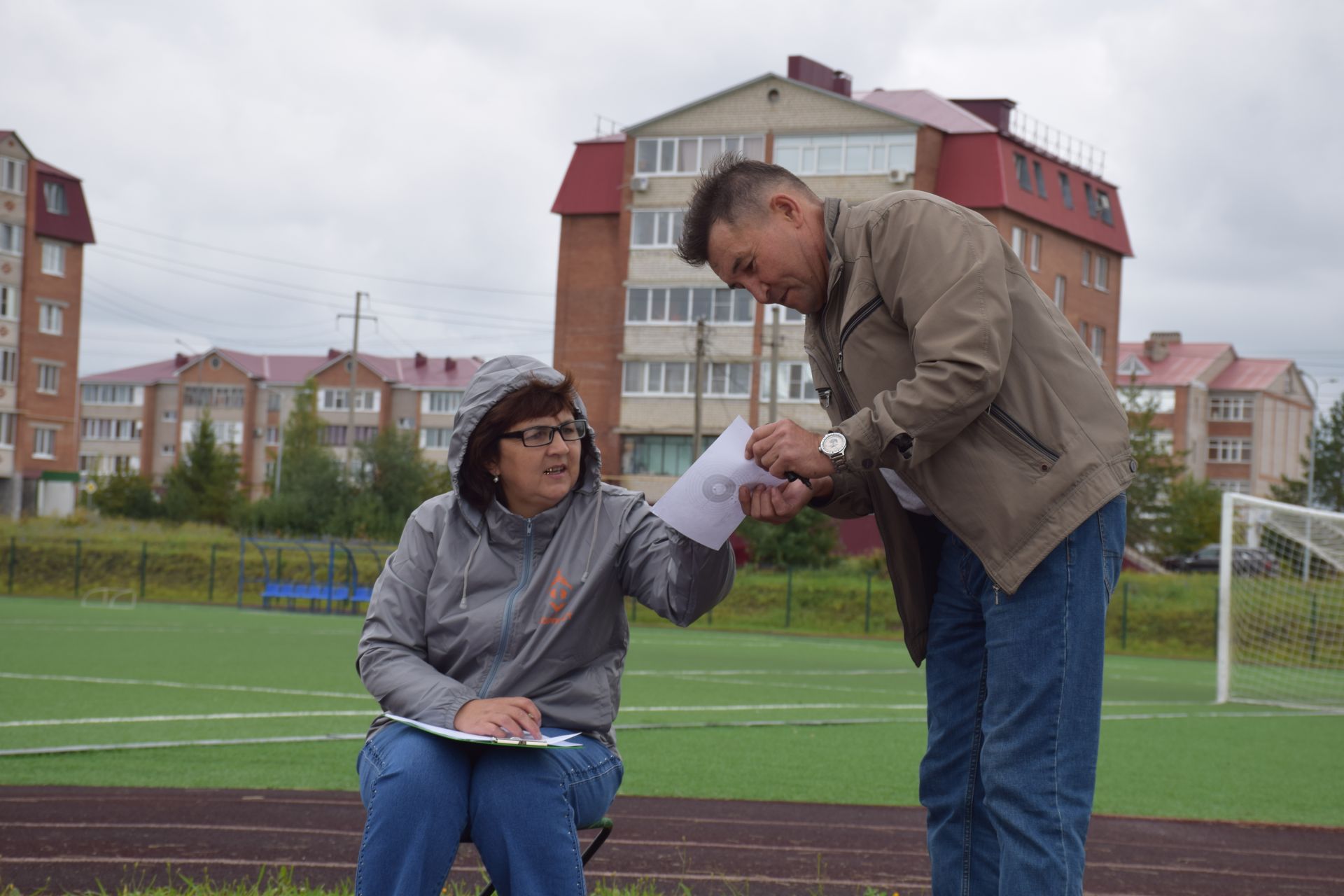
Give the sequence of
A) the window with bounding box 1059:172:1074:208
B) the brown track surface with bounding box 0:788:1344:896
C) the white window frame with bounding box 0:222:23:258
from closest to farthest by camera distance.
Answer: the brown track surface with bounding box 0:788:1344:896
the window with bounding box 1059:172:1074:208
the white window frame with bounding box 0:222:23:258

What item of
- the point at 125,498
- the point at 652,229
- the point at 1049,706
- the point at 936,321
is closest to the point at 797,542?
the point at 652,229

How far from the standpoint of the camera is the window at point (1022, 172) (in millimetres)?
51000

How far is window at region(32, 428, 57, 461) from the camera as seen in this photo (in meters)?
66.2

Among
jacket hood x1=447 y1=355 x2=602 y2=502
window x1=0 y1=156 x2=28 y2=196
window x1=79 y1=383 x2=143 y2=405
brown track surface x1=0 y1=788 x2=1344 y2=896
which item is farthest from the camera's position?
window x1=79 y1=383 x2=143 y2=405

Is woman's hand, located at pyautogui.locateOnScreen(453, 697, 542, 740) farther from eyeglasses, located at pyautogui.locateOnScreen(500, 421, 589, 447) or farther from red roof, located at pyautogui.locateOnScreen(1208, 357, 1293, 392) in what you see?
red roof, located at pyautogui.locateOnScreen(1208, 357, 1293, 392)

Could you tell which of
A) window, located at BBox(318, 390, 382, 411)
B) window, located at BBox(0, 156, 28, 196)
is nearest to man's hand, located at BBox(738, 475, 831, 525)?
window, located at BBox(0, 156, 28, 196)

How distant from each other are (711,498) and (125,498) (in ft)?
204

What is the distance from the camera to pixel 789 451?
3496mm

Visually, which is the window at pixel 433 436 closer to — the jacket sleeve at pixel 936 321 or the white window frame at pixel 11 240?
the white window frame at pixel 11 240

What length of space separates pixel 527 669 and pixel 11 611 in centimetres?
2620

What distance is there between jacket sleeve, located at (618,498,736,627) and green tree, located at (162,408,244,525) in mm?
57870

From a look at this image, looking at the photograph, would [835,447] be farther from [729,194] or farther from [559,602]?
[559,602]

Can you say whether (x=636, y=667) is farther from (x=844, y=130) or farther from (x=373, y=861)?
(x=844, y=130)

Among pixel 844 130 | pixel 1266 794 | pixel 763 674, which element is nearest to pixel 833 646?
pixel 763 674
